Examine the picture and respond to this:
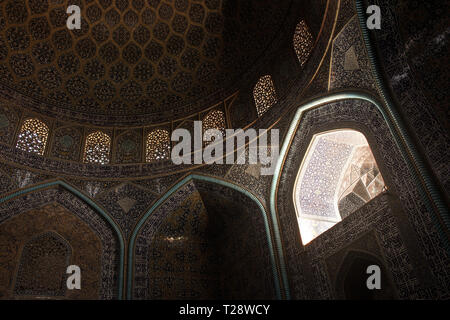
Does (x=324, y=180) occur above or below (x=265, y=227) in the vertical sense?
above

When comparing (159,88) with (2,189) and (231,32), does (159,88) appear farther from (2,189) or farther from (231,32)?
(2,189)

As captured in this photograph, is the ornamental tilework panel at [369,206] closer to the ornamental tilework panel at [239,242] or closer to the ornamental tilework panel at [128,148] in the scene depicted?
the ornamental tilework panel at [239,242]

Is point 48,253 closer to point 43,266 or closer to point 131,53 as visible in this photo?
point 43,266

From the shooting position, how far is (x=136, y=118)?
11.7m

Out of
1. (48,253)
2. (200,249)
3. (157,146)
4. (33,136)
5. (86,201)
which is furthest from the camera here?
(157,146)

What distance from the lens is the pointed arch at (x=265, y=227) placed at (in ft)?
26.2

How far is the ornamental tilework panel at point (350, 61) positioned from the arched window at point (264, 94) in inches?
90.9

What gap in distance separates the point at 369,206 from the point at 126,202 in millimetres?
6214

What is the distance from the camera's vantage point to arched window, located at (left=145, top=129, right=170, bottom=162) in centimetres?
1104

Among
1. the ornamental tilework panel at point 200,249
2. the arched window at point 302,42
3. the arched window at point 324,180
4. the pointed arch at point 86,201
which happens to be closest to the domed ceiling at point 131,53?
the arched window at point 302,42

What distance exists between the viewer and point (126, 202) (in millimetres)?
10133

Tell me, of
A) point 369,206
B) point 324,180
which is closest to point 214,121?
point 324,180
